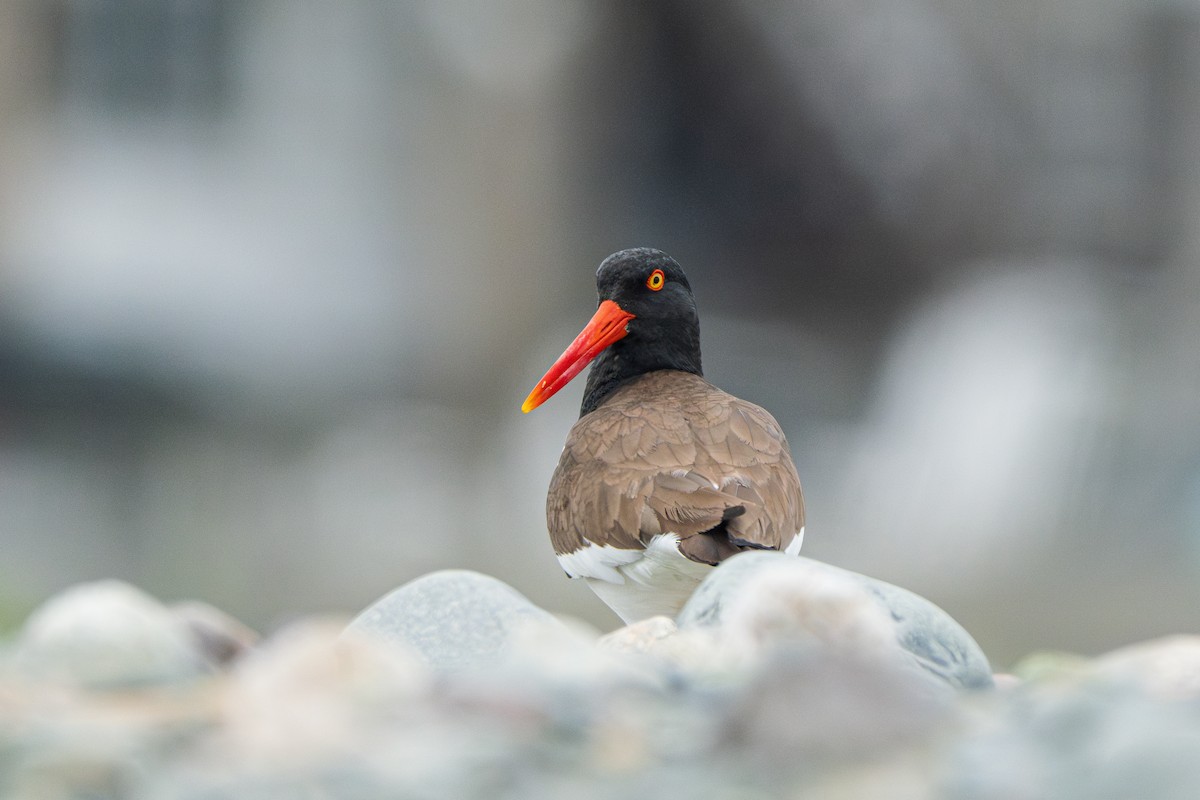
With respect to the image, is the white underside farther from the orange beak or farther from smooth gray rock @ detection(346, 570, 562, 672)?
smooth gray rock @ detection(346, 570, 562, 672)

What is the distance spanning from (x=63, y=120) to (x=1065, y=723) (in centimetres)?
539

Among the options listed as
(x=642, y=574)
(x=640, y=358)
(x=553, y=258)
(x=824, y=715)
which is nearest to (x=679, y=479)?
(x=642, y=574)

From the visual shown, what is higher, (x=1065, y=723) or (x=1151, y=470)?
(x=1151, y=470)

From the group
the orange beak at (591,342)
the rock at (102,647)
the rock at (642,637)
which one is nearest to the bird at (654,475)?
the orange beak at (591,342)

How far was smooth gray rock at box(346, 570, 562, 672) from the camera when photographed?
1.19 metres

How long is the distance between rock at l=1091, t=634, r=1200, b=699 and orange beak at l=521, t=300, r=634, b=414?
3.70 ft

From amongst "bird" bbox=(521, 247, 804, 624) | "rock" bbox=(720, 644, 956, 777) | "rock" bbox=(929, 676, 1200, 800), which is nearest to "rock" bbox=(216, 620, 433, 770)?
"rock" bbox=(720, 644, 956, 777)

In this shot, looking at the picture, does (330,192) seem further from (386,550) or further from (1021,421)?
(1021,421)

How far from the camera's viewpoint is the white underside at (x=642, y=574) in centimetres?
168

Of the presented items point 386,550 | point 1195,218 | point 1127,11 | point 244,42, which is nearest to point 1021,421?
point 1195,218

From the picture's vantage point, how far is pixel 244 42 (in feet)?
18.5

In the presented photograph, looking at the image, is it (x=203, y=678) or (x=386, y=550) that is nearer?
(x=203, y=678)

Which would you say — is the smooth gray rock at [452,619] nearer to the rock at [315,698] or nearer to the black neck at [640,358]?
the rock at [315,698]

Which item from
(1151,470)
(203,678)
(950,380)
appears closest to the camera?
(203,678)
